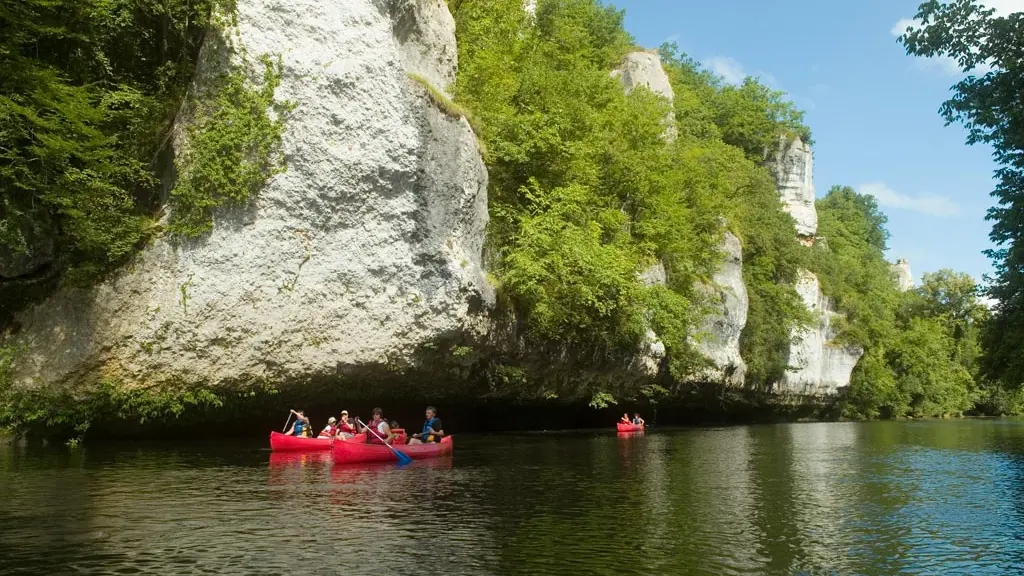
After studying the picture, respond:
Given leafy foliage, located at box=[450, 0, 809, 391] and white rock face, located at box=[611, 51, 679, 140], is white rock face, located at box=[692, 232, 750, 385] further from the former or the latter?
white rock face, located at box=[611, 51, 679, 140]

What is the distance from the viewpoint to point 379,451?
723 inches

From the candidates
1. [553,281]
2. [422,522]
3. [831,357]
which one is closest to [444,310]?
[553,281]

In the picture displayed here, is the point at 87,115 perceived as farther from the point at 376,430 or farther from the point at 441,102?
the point at 376,430

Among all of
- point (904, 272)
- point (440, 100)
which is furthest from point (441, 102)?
point (904, 272)

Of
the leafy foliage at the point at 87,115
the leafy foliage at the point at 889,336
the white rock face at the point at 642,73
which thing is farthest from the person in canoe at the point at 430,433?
the leafy foliage at the point at 889,336

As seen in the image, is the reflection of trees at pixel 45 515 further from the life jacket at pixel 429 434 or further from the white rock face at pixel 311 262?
the life jacket at pixel 429 434

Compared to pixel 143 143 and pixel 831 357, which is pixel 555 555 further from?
pixel 831 357

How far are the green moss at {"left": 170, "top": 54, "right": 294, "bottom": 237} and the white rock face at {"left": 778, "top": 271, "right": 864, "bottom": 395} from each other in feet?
124

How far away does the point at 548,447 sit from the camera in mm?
23297

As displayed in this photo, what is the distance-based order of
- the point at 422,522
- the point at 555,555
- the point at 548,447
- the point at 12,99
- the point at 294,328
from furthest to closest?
the point at 548,447
the point at 294,328
the point at 12,99
the point at 422,522
the point at 555,555

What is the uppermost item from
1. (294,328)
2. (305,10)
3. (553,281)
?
(305,10)

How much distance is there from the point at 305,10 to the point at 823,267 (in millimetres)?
48389

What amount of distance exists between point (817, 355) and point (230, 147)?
1788 inches

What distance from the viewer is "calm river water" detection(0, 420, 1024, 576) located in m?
8.46
